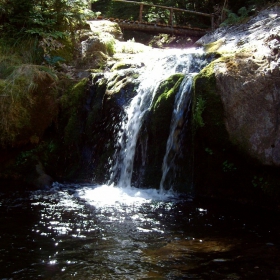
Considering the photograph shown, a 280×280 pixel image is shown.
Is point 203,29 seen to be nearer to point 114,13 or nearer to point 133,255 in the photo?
point 114,13

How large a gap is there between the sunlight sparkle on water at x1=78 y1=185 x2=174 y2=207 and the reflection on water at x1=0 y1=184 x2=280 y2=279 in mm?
17

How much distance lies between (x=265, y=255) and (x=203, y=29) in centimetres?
1484

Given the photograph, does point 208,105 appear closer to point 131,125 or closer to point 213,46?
point 131,125

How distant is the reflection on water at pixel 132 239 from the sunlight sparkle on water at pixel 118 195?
0.02m

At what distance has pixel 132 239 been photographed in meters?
4.75

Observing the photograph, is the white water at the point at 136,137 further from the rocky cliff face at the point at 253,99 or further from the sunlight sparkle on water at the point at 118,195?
the rocky cliff face at the point at 253,99

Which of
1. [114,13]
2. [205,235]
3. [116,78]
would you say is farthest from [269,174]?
[114,13]

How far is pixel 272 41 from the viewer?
23.5 ft

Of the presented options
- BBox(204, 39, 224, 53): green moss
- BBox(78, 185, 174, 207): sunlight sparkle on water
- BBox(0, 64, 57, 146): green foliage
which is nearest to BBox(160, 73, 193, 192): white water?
BBox(78, 185, 174, 207): sunlight sparkle on water

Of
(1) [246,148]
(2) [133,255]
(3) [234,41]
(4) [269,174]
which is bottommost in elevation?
(2) [133,255]

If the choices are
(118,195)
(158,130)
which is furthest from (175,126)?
(118,195)

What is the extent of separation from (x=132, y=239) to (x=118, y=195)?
7.34ft

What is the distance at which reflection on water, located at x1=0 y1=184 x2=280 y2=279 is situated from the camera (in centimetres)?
386

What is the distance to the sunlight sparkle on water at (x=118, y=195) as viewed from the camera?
645 centimetres
